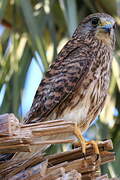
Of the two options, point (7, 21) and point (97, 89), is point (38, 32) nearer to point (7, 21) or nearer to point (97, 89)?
point (97, 89)

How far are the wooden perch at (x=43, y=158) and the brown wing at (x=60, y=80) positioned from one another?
2.13ft

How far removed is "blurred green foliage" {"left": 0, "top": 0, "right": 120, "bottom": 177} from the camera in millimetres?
2977

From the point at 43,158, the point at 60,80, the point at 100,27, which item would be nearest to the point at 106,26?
the point at 100,27

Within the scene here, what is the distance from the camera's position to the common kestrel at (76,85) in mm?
3045

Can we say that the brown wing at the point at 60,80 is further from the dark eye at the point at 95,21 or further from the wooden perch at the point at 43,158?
the wooden perch at the point at 43,158

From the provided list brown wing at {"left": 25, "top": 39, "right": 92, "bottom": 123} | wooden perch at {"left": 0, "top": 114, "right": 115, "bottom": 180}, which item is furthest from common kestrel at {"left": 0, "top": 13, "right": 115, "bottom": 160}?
wooden perch at {"left": 0, "top": 114, "right": 115, "bottom": 180}

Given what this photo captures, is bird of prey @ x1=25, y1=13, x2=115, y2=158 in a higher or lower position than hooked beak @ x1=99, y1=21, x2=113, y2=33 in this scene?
lower

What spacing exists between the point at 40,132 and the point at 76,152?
30 cm

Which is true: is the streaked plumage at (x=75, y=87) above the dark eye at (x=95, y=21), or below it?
below

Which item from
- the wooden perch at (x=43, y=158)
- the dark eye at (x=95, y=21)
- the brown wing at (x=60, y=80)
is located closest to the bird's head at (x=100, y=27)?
the dark eye at (x=95, y=21)

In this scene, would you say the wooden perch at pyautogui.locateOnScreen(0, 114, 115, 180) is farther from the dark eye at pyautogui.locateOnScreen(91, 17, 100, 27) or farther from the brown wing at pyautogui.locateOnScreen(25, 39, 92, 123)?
the dark eye at pyautogui.locateOnScreen(91, 17, 100, 27)

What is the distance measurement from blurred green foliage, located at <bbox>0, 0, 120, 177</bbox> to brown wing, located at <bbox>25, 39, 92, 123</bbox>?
0.24 ft

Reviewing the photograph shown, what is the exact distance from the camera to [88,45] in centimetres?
356

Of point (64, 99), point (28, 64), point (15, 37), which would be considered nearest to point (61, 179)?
point (64, 99)
